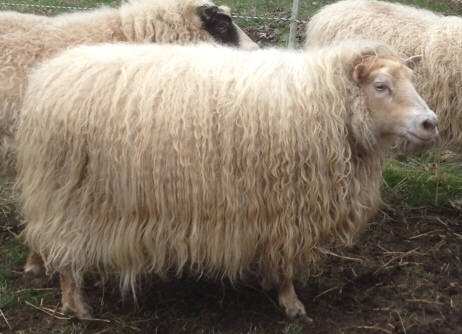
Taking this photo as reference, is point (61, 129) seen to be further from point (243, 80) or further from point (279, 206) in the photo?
point (279, 206)

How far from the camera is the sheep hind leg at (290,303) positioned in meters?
3.47

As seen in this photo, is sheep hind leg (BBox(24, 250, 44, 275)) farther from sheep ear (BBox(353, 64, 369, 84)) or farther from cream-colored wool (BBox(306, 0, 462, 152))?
cream-colored wool (BBox(306, 0, 462, 152))

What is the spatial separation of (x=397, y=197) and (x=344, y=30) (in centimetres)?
Answer: 151

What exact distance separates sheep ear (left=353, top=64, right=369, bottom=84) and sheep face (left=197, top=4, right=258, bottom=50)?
5.55 ft

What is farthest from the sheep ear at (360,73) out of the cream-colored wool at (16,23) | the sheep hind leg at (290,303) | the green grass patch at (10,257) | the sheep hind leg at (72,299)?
the green grass patch at (10,257)

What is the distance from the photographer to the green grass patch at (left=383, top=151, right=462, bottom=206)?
5.02 m

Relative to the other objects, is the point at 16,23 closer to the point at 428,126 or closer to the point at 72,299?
the point at 72,299

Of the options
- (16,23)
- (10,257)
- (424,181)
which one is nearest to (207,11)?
(16,23)

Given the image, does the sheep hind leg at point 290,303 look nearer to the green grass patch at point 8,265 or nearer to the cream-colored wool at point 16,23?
the green grass patch at point 8,265

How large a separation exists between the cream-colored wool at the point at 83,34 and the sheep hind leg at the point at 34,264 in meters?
0.65

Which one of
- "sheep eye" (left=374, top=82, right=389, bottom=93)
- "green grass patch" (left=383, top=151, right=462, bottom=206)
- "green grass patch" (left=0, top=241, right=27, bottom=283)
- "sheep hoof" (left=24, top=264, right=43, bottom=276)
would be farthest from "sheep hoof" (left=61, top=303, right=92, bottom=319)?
"green grass patch" (left=383, top=151, right=462, bottom=206)

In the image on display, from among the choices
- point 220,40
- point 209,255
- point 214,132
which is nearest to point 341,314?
point 209,255

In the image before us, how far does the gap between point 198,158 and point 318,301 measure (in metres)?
1.29

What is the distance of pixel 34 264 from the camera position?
395cm
